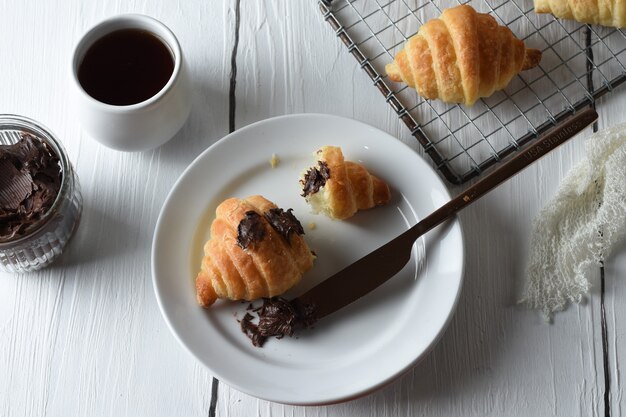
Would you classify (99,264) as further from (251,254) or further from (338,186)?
(338,186)

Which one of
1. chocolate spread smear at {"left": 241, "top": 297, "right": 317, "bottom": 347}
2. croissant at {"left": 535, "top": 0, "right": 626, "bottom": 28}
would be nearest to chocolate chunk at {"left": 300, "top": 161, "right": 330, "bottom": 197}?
chocolate spread smear at {"left": 241, "top": 297, "right": 317, "bottom": 347}

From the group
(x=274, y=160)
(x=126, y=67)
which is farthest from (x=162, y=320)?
(x=126, y=67)

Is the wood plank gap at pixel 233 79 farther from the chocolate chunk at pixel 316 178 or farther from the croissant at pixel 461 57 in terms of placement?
the croissant at pixel 461 57

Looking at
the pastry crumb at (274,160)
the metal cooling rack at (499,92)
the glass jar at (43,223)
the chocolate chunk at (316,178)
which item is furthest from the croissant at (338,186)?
the glass jar at (43,223)

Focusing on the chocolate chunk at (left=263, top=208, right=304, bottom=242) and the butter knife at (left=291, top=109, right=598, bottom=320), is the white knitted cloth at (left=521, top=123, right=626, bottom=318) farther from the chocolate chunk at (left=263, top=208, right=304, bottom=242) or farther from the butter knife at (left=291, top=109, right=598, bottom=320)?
the chocolate chunk at (left=263, top=208, right=304, bottom=242)

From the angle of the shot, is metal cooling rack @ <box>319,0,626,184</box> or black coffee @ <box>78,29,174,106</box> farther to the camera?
metal cooling rack @ <box>319,0,626,184</box>

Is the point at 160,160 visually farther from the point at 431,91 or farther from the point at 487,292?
the point at 487,292
